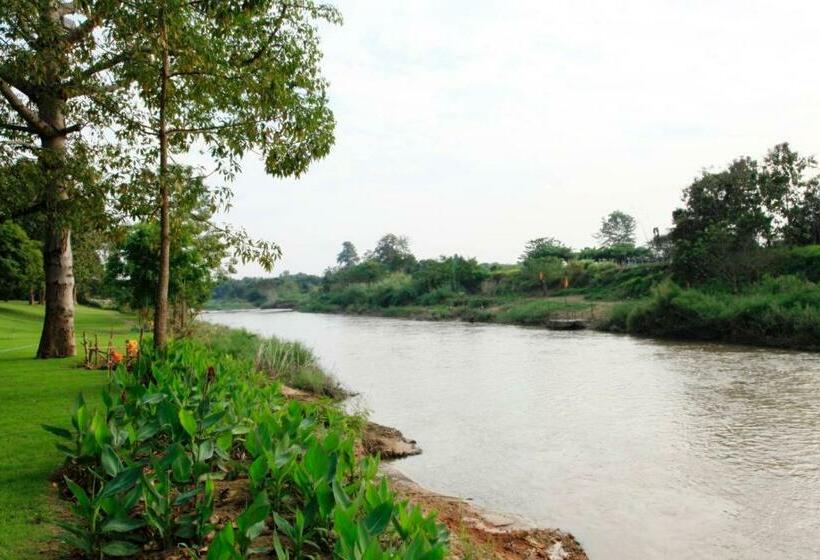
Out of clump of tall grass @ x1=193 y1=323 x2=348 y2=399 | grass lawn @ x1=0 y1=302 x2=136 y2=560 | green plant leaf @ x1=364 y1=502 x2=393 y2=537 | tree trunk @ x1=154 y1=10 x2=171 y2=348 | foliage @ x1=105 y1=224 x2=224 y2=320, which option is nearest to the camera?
green plant leaf @ x1=364 y1=502 x2=393 y2=537

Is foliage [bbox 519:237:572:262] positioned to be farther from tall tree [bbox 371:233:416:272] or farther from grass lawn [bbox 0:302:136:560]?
grass lawn [bbox 0:302:136:560]

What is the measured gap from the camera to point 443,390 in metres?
14.6

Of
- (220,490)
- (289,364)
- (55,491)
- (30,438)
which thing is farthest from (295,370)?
(220,490)

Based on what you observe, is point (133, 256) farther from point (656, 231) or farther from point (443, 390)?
point (656, 231)

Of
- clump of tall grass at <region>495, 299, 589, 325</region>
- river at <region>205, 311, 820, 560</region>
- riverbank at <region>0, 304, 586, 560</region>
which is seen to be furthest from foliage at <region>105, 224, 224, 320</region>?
clump of tall grass at <region>495, 299, 589, 325</region>

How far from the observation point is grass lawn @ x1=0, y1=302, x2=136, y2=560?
139 inches

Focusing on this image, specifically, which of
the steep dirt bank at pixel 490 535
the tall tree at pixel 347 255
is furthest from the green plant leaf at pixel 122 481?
the tall tree at pixel 347 255

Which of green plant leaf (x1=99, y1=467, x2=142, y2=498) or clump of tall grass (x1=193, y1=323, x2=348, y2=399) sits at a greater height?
green plant leaf (x1=99, y1=467, x2=142, y2=498)

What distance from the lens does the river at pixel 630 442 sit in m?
6.30

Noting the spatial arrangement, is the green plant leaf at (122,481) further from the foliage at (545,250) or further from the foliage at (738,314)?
the foliage at (545,250)

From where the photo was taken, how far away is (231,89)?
733 centimetres

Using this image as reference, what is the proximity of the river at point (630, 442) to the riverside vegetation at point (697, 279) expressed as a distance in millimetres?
3873

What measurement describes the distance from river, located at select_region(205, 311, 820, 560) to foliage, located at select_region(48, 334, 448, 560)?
3175mm

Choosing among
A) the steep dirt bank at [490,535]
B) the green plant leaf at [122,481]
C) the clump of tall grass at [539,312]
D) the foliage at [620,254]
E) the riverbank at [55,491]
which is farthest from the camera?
the foliage at [620,254]
